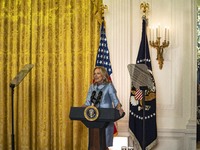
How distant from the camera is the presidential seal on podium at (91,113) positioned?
338 cm

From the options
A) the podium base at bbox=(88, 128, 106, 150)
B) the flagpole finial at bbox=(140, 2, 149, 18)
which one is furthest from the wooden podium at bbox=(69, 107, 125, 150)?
the flagpole finial at bbox=(140, 2, 149, 18)

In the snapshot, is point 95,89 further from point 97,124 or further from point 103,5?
point 103,5

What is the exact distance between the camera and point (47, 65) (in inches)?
212

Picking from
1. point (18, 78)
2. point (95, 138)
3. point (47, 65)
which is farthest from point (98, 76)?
point (47, 65)

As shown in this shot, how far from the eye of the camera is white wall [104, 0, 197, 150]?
Answer: 4879 mm

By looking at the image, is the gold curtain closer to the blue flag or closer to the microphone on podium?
the microphone on podium

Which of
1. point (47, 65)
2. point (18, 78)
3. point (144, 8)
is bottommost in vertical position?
point (18, 78)

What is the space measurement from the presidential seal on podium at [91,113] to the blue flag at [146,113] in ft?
4.74

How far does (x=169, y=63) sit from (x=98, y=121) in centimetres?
214

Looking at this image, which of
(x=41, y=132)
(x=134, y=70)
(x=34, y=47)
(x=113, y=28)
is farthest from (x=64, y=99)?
(x=134, y=70)

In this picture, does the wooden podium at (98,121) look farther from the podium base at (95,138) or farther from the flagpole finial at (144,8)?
the flagpole finial at (144,8)

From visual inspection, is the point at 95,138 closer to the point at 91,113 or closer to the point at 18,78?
the point at 91,113

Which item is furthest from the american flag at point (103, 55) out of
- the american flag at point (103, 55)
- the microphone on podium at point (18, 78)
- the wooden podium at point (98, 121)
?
the wooden podium at point (98, 121)

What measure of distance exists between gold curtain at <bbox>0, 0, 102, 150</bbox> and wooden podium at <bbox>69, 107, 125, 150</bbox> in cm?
168
